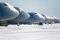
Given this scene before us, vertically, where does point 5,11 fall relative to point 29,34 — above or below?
above

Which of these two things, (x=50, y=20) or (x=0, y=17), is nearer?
(x=0, y=17)

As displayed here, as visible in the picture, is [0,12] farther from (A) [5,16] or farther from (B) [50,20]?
(B) [50,20]

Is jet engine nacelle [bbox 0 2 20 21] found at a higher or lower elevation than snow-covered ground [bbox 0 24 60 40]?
higher

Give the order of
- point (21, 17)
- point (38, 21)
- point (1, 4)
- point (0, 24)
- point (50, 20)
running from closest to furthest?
point (1, 4), point (0, 24), point (21, 17), point (38, 21), point (50, 20)

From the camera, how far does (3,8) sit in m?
28.5

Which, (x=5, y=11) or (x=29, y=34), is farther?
(x=5, y=11)

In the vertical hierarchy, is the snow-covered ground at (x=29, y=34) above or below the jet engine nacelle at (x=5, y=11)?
below

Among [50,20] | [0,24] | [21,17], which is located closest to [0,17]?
[0,24]

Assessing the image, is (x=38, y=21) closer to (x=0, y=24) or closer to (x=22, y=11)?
(x=22, y=11)

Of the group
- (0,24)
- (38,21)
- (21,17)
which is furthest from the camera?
(38,21)

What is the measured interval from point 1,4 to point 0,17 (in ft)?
7.45

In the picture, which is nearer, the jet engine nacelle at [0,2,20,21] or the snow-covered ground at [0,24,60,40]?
the snow-covered ground at [0,24,60,40]

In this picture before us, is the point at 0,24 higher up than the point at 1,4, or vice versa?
the point at 1,4

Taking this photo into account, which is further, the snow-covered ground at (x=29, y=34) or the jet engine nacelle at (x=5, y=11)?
the jet engine nacelle at (x=5, y=11)
